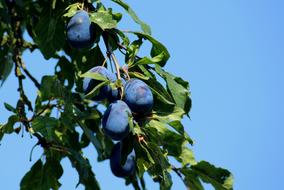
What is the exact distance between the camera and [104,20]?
2.38 m

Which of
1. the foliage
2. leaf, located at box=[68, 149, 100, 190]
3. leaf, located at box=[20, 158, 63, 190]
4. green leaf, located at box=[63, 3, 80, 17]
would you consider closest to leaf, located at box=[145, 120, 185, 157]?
the foliage

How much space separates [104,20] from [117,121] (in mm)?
432

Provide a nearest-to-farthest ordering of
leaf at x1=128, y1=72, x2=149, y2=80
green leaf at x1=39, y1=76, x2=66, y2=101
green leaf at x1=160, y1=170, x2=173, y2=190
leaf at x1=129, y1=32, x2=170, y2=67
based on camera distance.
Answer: green leaf at x1=160, y1=170, x2=173, y2=190
leaf at x1=128, y1=72, x2=149, y2=80
leaf at x1=129, y1=32, x2=170, y2=67
green leaf at x1=39, y1=76, x2=66, y2=101

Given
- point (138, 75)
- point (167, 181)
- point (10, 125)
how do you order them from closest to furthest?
1. point (167, 181)
2. point (138, 75)
3. point (10, 125)

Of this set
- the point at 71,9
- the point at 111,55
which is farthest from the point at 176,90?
the point at 71,9

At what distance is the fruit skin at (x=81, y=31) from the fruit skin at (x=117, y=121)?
1.02 ft

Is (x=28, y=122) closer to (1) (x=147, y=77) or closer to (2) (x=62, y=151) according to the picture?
(2) (x=62, y=151)

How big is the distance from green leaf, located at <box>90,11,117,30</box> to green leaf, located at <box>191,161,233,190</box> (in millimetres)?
570

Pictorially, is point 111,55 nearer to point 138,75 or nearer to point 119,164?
point 138,75

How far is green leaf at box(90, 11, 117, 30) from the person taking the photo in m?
2.36

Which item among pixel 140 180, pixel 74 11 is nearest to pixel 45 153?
pixel 140 180

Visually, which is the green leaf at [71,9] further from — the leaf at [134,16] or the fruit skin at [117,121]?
the fruit skin at [117,121]

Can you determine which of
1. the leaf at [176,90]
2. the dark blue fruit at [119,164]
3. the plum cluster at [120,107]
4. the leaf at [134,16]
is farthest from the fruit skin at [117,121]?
the leaf at [134,16]

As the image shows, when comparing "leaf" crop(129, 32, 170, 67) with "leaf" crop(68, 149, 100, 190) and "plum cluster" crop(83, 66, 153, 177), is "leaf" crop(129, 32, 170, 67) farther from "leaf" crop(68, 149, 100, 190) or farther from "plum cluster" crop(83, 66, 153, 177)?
"leaf" crop(68, 149, 100, 190)
